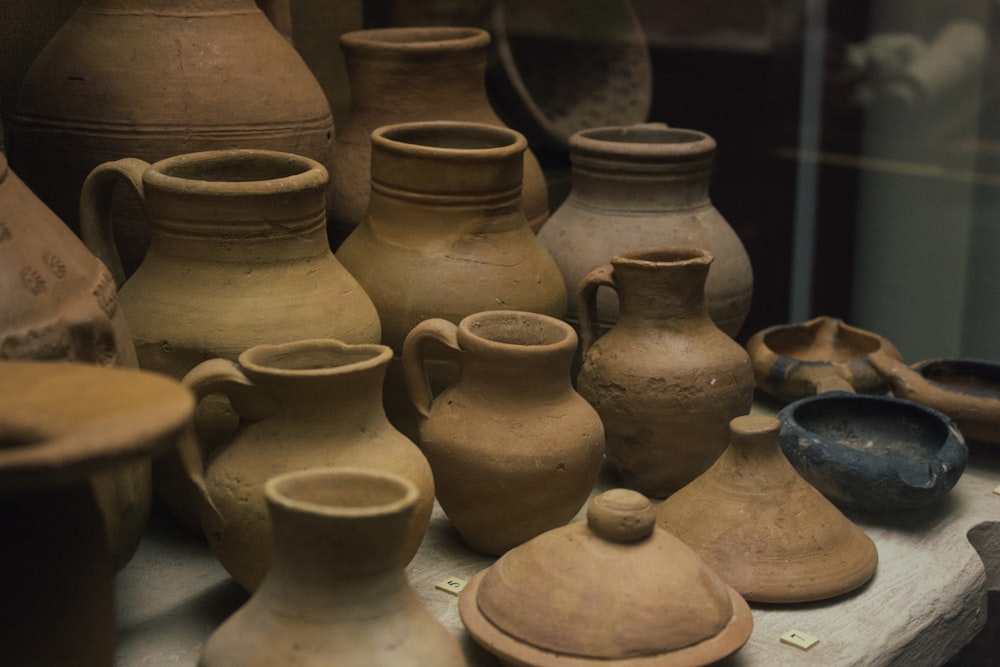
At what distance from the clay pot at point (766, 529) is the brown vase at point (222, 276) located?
601mm

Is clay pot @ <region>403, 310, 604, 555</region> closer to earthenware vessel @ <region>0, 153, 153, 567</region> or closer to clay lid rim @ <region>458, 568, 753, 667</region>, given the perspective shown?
clay lid rim @ <region>458, 568, 753, 667</region>

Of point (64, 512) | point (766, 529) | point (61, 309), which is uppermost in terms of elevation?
point (61, 309)

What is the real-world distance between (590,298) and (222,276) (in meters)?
0.70

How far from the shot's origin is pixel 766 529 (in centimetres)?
203

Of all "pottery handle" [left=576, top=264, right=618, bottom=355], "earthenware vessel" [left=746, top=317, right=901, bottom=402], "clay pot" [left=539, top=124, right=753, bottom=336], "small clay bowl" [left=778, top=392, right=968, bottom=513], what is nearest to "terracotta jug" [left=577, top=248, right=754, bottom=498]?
"pottery handle" [left=576, top=264, right=618, bottom=355]

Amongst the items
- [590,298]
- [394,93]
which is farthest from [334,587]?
[394,93]

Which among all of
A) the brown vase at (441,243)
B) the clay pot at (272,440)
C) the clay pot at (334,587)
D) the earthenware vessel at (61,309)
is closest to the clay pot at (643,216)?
the brown vase at (441,243)

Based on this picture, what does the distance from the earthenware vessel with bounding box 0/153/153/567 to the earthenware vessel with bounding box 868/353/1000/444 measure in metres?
1.52

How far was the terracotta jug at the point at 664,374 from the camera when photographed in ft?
7.48

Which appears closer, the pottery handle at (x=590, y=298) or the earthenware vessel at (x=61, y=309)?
the earthenware vessel at (x=61, y=309)

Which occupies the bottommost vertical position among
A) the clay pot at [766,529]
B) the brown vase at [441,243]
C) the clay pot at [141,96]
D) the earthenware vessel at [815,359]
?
the earthenware vessel at [815,359]

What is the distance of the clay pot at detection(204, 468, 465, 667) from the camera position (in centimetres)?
144

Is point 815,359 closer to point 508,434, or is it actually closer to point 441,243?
point 441,243

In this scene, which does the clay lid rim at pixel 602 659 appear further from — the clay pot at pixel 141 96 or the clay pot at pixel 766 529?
the clay pot at pixel 141 96
